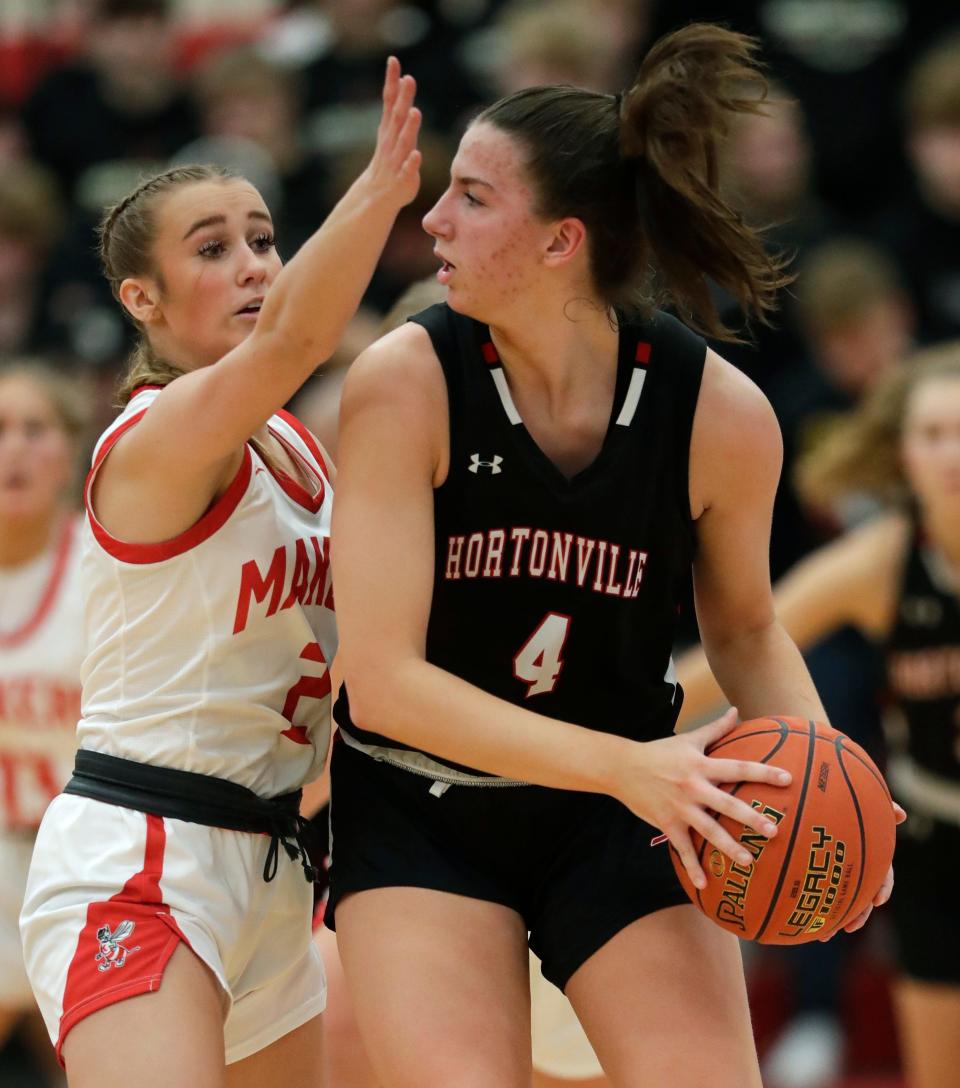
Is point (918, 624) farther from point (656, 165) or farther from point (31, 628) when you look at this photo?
point (656, 165)

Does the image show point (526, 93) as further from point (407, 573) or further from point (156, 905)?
point (156, 905)

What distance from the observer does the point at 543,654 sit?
11.7 ft

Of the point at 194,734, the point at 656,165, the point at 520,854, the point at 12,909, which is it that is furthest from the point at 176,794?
the point at 12,909

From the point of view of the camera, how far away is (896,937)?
6172 mm

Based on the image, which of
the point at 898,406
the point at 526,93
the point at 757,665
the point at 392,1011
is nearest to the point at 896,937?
the point at 898,406

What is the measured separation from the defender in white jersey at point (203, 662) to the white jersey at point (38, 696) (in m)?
2.27

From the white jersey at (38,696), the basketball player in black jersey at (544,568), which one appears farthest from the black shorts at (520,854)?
the white jersey at (38,696)

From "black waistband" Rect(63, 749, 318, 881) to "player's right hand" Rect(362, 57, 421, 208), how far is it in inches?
45.6

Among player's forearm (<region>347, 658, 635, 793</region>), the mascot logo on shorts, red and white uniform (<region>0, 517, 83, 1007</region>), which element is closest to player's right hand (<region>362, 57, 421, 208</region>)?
player's forearm (<region>347, 658, 635, 793</region>)

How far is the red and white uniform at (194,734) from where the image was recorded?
3525mm

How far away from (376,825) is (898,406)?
10.9 feet

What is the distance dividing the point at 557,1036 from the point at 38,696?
7.48ft

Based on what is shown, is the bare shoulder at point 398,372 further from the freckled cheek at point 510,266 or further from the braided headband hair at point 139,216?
the braided headband hair at point 139,216

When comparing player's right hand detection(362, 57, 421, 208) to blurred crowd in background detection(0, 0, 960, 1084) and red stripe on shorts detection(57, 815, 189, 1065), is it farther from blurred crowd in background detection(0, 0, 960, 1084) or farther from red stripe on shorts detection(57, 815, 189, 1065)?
blurred crowd in background detection(0, 0, 960, 1084)
